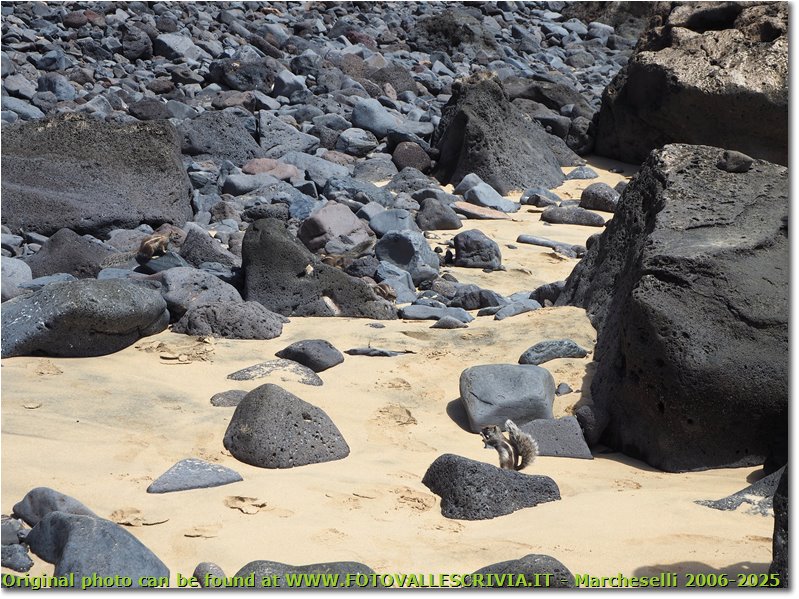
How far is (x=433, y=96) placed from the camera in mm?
15469

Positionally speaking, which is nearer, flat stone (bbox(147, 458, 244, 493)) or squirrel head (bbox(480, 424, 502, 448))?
flat stone (bbox(147, 458, 244, 493))

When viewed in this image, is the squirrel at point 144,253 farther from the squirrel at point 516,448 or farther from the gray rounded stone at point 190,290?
the squirrel at point 516,448

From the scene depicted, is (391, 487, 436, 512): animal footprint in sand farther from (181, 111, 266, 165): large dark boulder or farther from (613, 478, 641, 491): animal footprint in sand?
(181, 111, 266, 165): large dark boulder

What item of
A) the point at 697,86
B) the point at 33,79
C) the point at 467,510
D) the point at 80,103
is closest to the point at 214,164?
the point at 80,103

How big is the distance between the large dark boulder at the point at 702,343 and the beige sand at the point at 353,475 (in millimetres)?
145

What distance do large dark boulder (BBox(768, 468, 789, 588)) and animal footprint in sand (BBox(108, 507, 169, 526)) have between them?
1883 millimetres

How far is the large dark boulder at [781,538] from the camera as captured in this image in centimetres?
256

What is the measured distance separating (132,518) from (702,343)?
2.44 meters

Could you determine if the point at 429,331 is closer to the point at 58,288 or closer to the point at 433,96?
the point at 58,288

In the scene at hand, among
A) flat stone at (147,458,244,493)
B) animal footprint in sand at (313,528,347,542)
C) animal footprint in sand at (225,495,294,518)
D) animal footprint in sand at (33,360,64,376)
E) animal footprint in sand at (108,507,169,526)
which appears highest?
animal footprint in sand at (313,528,347,542)

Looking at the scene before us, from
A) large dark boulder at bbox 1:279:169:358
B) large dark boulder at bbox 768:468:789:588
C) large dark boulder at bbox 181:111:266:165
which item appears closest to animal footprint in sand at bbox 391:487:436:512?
large dark boulder at bbox 768:468:789:588

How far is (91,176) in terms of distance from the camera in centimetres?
844

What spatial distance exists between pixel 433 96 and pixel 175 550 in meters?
13.1

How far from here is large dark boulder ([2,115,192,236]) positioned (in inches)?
318
